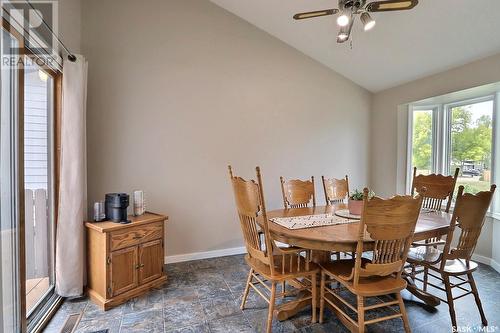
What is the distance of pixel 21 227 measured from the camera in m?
1.73

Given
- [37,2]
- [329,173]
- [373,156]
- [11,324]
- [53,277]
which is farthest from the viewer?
[373,156]

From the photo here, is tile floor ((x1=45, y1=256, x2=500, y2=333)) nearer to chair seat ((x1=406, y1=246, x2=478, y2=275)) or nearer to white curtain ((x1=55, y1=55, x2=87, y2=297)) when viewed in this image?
white curtain ((x1=55, y1=55, x2=87, y2=297))

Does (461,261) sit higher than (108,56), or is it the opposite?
(108,56)

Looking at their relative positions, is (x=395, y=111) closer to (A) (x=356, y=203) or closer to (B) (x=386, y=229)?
(A) (x=356, y=203)

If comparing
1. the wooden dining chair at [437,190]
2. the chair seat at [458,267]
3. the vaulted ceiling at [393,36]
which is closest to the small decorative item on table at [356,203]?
the chair seat at [458,267]

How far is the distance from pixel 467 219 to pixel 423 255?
53 cm

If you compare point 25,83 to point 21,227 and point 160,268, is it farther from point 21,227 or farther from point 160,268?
point 160,268

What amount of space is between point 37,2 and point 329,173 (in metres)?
3.78

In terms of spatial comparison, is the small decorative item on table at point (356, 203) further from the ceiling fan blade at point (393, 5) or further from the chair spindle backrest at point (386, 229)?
the ceiling fan blade at point (393, 5)

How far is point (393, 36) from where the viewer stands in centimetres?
306

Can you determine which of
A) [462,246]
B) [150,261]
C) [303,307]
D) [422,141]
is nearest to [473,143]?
[422,141]

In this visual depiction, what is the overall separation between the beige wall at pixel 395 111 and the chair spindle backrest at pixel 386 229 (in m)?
2.30

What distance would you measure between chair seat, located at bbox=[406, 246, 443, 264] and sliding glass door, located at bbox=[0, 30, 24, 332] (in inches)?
111

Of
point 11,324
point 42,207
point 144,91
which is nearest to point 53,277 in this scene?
point 42,207
